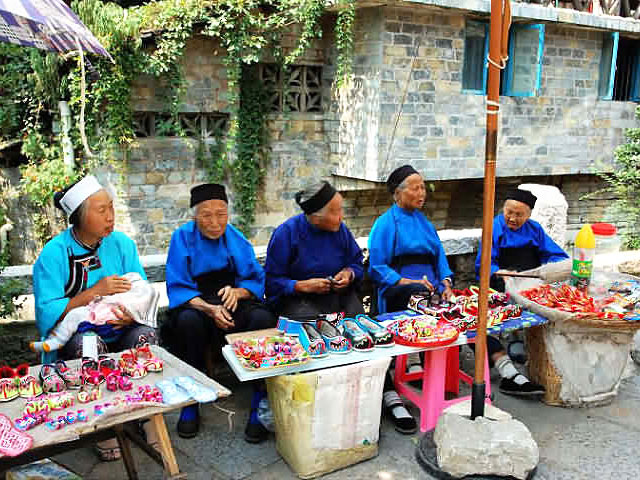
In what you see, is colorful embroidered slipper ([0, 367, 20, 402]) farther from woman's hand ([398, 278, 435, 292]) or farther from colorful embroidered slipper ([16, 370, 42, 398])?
woman's hand ([398, 278, 435, 292])

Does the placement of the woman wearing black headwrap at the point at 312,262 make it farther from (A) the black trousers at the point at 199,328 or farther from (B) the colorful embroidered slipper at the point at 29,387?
(B) the colorful embroidered slipper at the point at 29,387

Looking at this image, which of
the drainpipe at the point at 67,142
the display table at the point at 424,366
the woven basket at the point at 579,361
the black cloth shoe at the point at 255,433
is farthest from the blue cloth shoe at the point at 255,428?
the drainpipe at the point at 67,142

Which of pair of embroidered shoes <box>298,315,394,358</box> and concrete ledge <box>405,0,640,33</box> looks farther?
concrete ledge <box>405,0,640,33</box>

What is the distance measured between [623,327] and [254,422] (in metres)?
2.35

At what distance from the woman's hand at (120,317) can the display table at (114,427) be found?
0.27 metres

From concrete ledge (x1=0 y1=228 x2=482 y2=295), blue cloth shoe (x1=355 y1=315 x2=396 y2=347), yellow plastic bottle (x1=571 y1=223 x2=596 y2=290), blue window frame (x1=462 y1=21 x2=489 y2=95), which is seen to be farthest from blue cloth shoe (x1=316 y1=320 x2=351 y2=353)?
blue window frame (x1=462 y1=21 x2=489 y2=95)

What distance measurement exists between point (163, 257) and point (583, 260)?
9.56 feet

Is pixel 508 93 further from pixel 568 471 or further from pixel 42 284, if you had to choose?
pixel 42 284

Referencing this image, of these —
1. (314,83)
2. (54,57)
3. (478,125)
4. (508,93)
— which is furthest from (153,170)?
(508,93)

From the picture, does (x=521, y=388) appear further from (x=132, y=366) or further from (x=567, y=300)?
(x=132, y=366)

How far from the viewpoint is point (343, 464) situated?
3.12 m

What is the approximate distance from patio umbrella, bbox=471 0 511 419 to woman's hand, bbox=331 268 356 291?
956mm

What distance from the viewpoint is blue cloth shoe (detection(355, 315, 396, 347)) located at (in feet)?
10.7

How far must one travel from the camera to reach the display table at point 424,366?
2.96m
